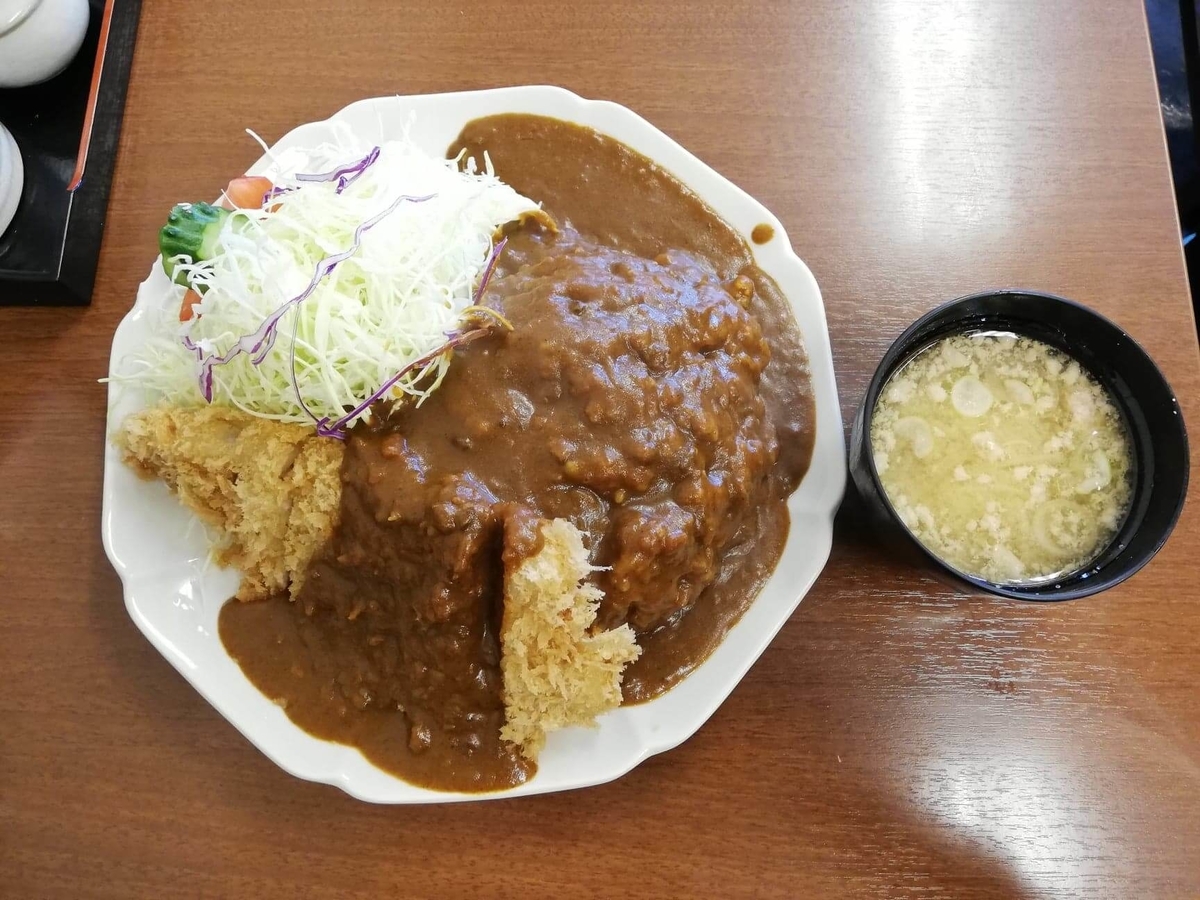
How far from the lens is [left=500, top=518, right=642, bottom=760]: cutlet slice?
5.10ft

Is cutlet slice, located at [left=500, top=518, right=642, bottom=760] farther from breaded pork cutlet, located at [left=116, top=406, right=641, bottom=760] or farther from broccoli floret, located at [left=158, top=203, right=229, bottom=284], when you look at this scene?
broccoli floret, located at [left=158, top=203, right=229, bottom=284]

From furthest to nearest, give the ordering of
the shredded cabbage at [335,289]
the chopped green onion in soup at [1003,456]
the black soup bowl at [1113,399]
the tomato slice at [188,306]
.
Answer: the tomato slice at [188,306]
the shredded cabbage at [335,289]
the chopped green onion in soup at [1003,456]
the black soup bowl at [1113,399]

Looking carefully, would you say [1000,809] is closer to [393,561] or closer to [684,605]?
[684,605]

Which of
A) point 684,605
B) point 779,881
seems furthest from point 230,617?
point 779,881

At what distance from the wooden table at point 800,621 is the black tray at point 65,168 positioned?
6 centimetres

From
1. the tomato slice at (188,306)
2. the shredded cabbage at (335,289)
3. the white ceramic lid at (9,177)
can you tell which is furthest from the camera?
the white ceramic lid at (9,177)

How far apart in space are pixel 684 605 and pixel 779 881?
2.22 feet

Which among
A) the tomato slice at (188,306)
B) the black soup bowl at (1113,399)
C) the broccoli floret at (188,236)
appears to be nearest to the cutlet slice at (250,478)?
the tomato slice at (188,306)

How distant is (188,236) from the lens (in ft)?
6.02

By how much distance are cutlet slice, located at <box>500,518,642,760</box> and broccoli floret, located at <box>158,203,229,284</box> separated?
1018 millimetres

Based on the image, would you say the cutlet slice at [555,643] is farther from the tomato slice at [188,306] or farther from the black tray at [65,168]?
the black tray at [65,168]

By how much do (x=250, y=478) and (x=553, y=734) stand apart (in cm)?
89

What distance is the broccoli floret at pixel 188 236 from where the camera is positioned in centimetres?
183

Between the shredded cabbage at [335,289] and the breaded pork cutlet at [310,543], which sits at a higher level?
the shredded cabbage at [335,289]
